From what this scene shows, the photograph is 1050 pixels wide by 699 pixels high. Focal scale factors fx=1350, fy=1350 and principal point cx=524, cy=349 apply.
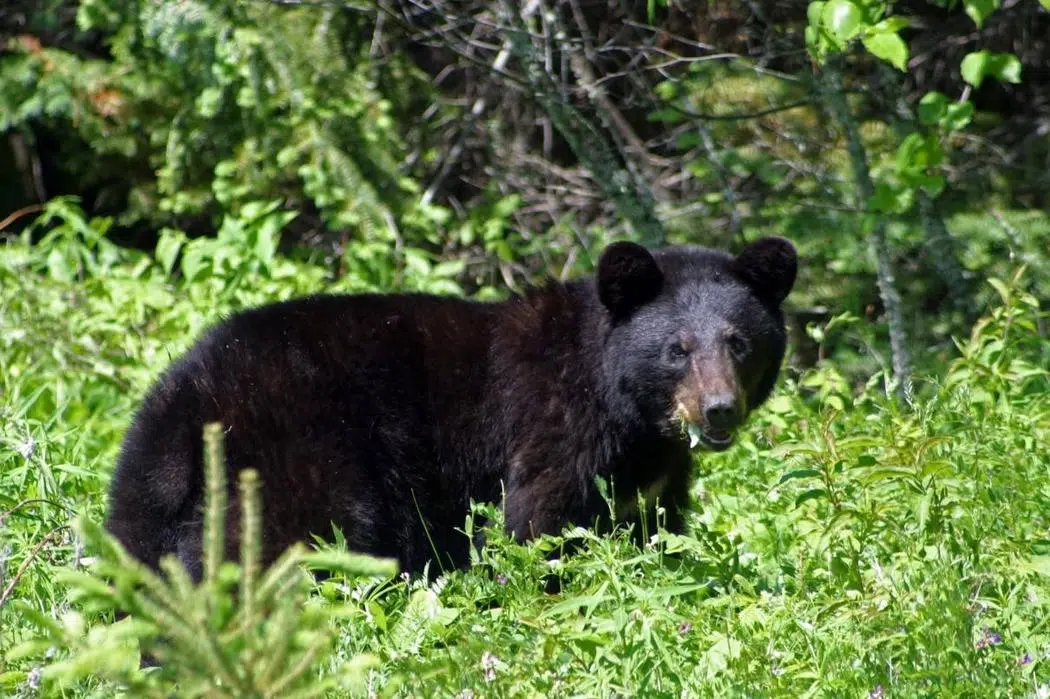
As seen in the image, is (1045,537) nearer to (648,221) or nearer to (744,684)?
(744,684)

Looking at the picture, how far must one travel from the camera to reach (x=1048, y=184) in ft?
A: 28.8

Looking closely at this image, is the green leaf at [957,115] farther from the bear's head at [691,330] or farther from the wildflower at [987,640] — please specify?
the wildflower at [987,640]

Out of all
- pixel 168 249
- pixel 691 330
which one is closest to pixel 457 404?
pixel 691 330

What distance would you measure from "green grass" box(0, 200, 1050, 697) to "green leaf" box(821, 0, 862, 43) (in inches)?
53.8

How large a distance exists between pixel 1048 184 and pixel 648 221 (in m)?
3.07

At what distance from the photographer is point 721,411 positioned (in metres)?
4.89

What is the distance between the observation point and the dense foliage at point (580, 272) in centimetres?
325

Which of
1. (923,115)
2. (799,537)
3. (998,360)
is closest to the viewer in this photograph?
(799,537)

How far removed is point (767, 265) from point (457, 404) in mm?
1356

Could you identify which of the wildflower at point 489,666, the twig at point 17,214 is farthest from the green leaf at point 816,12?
the twig at point 17,214

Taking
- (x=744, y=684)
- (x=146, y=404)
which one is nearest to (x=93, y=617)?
(x=146, y=404)

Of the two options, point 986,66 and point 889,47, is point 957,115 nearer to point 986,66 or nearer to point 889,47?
point 986,66

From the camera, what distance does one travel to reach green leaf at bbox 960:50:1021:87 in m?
5.41

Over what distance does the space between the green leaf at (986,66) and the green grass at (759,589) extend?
0.93m
